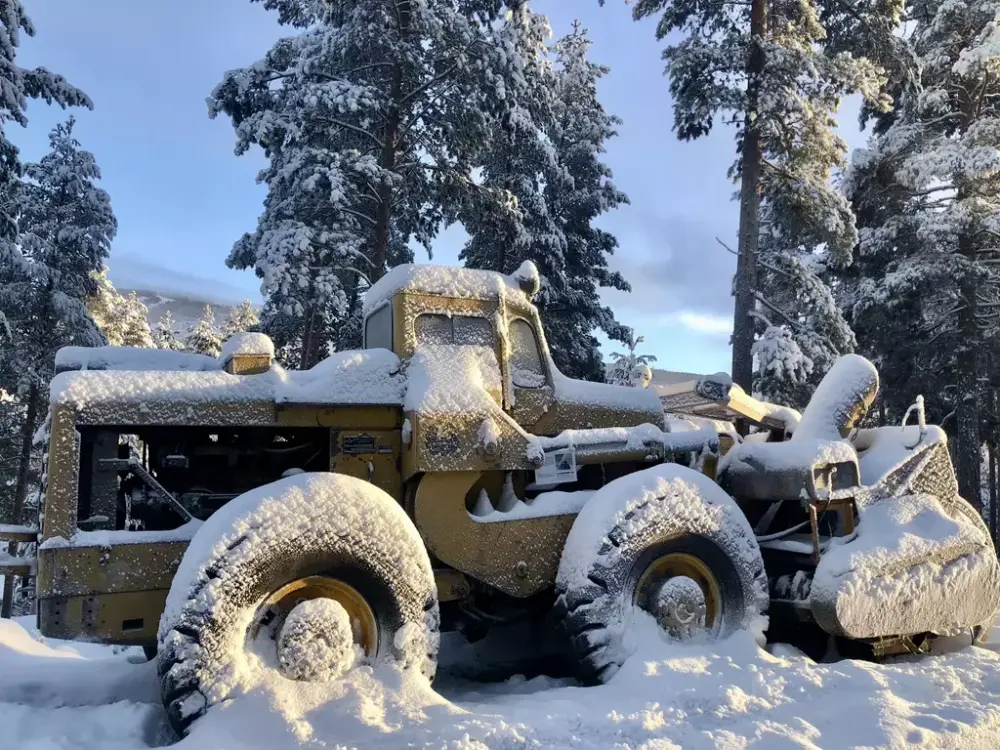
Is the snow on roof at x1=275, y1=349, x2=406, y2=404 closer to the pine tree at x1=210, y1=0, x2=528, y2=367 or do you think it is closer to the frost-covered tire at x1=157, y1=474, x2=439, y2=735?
the frost-covered tire at x1=157, y1=474, x2=439, y2=735

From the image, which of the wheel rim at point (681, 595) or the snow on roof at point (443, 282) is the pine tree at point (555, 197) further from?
the wheel rim at point (681, 595)

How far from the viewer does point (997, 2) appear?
1750 cm

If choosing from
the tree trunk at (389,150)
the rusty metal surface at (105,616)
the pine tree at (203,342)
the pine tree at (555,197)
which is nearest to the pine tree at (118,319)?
the pine tree at (203,342)

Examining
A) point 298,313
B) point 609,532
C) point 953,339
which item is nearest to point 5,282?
point 298,313

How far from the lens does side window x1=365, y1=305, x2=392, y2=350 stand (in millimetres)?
5820

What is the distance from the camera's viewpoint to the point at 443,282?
19.2ft

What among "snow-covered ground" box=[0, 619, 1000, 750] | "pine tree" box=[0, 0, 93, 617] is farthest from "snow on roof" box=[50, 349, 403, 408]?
"pine tree" box=[0, 0, 93, 617]

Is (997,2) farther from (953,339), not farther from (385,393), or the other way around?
(385,393)

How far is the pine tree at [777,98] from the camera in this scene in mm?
14141

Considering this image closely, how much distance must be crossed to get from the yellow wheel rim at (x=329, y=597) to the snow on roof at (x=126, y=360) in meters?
1.72

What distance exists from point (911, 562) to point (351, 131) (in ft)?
38.8

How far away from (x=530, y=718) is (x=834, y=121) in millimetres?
13681

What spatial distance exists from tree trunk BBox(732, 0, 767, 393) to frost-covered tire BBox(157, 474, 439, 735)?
10778 mm

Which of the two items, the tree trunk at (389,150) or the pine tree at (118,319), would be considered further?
the pine tree at (118,319)
